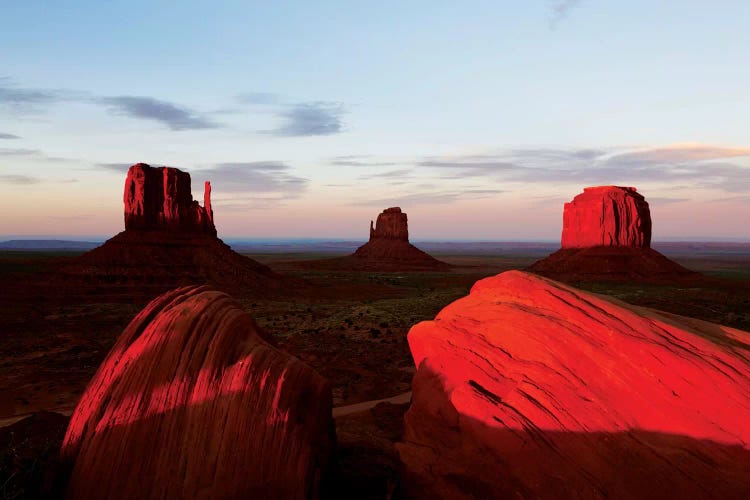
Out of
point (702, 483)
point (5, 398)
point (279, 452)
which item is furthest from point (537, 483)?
point (5, 398)

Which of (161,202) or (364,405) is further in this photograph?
(161,202)

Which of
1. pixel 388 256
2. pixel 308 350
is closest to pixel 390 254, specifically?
pixel 388 256

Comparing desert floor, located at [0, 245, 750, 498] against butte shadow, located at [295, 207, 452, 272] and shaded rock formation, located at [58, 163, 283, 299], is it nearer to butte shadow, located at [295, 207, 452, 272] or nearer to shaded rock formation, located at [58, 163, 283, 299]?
shaded rock formation, located at [58, 163, 283, 299]

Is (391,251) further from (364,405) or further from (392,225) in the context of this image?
(364,405)

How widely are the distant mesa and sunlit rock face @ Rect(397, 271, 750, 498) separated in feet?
208

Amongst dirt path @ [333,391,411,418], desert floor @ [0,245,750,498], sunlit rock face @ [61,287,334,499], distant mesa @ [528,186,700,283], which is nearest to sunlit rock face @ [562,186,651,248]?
distant mesa @ [528,186,700,283]

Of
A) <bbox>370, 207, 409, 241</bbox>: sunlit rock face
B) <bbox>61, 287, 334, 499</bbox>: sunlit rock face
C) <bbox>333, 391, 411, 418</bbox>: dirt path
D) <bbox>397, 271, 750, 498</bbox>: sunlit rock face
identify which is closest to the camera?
<bbox>397, 271, 750, 498</bbox>: sunlit rock face

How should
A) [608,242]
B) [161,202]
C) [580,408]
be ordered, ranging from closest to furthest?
[580,408]
[161,202]
[608,242]

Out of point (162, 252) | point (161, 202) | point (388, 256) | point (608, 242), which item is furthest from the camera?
point (388, 256)

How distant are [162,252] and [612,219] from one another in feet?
227

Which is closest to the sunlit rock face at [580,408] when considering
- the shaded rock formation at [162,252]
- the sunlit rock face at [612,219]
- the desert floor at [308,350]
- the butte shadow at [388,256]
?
the desert floor at [308,350]

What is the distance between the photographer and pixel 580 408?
20.7ft

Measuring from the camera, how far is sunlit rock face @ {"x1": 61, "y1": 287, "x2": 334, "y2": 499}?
6.11 metres

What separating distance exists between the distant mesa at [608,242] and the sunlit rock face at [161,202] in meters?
52.8
